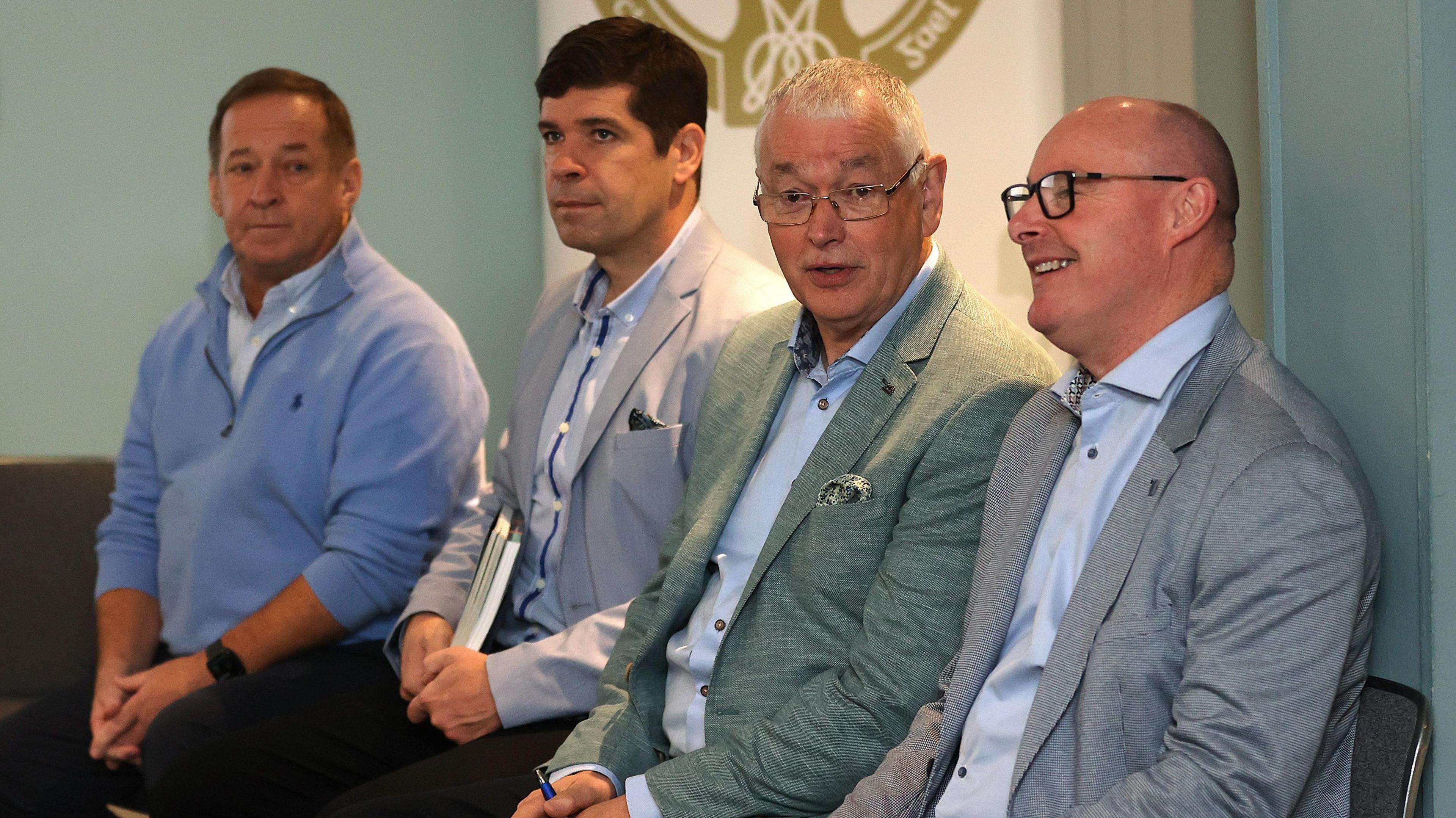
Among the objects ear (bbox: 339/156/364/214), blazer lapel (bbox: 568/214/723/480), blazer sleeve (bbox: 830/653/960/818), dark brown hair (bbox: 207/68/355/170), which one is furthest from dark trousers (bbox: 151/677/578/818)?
dark brown hair (bbox: 207/68/355/170)

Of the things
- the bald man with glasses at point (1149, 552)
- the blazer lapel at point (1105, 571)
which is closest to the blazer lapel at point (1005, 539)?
the bald man with glasses at point (1149, 552)

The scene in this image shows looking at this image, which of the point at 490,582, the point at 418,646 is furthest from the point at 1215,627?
the point at 418,646

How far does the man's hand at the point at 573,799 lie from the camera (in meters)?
1.76

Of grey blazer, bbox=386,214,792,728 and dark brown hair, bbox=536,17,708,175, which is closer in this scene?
grey blazer, bbox=386,214,792,728

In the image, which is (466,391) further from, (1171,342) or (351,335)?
(1171,342)

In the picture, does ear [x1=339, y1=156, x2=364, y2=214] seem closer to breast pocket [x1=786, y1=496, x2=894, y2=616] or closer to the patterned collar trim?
the patterned collar trim

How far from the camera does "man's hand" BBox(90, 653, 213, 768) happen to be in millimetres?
2557

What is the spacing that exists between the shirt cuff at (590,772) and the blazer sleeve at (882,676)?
15 cm

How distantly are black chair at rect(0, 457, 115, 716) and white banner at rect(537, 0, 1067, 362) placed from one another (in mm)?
1691

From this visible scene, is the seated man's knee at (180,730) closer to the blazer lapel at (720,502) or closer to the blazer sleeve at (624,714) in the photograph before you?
the blazer sleeve at (624,714)

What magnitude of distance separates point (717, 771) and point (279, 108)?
1.89 meters

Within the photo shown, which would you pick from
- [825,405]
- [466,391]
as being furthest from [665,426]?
[466,391]

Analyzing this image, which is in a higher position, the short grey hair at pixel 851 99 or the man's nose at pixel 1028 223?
→ the short grey hair at pixel 851 99

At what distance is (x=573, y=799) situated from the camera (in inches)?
69.5
